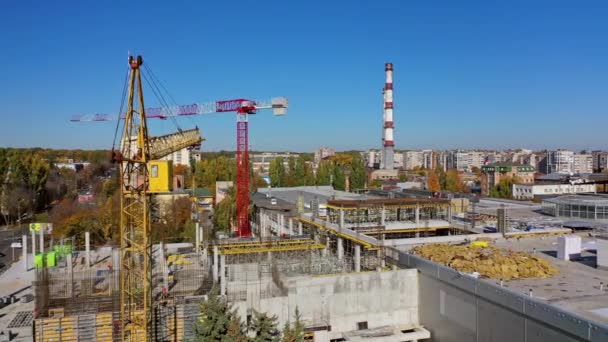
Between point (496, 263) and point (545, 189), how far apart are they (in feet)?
130

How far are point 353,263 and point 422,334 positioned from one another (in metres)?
5.06

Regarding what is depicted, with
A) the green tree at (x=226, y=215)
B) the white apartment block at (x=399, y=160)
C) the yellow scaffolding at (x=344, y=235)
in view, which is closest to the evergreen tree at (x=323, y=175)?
the green tree at (x=226, y=215)

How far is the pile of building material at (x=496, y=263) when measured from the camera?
11.7 meters

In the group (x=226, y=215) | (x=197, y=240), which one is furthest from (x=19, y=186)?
(x=197, y=240)

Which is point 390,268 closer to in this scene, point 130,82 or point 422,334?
point 422,334

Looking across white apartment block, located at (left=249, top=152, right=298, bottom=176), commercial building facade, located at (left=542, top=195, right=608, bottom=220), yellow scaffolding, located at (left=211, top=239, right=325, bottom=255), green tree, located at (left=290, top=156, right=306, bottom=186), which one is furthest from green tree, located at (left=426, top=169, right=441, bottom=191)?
yellow scaffolding, located at (left=211, top=239, right=325, bottom=255)

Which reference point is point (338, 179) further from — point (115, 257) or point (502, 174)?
point (115, 257)

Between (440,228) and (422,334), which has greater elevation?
(440,228)

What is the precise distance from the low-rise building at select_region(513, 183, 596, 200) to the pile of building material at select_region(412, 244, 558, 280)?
36539mm

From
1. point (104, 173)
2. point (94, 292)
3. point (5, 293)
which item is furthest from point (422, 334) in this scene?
point (104, 173)

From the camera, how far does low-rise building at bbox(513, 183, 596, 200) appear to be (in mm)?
45969

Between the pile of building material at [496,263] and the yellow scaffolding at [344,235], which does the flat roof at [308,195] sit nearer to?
the yellow scaffolding at [344,235]

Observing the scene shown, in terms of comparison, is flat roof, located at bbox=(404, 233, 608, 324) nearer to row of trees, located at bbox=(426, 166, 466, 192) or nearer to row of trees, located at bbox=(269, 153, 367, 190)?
row of trees, located at bbox=(269, 153, 367, 190)

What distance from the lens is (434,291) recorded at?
1284cm
